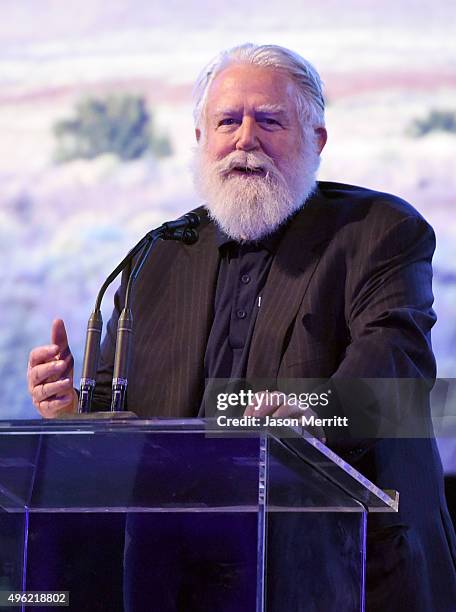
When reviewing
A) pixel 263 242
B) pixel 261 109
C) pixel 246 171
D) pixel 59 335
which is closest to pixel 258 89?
pixel 261 109

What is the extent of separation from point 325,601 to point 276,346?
38.3 inches

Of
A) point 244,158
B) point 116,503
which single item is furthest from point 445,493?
point 116,503

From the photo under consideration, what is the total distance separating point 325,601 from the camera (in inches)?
60.5

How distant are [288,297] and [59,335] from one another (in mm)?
667

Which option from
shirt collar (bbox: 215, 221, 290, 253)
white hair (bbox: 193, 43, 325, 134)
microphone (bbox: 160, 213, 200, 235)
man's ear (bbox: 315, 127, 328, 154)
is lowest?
microphone (bbox: 160, 213, 200, 235)

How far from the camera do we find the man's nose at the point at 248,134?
2725 mm

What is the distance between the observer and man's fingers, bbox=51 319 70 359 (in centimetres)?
207

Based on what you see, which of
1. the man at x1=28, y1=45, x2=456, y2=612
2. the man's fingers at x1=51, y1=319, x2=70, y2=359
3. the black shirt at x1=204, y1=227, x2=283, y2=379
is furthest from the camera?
the black shirt at x1=204, y1=227, x2=283, y2=379

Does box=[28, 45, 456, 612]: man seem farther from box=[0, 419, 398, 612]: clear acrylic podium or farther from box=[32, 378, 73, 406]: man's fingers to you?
box=[0, 419, 398, 612]: clear acrylic podium

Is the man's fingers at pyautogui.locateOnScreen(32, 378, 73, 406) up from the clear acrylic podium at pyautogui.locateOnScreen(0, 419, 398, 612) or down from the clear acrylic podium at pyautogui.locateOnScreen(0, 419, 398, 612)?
up

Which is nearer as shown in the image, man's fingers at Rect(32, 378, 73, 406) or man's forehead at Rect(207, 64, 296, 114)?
man's fingers at Rect(32, 378, 73, 406)

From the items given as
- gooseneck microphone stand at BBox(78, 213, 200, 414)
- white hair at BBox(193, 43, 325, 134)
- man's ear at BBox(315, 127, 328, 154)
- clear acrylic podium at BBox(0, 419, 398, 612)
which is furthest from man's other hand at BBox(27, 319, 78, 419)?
man's ear at BBox(315, 127, 328, 154)

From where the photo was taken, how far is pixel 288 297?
8.26 feet

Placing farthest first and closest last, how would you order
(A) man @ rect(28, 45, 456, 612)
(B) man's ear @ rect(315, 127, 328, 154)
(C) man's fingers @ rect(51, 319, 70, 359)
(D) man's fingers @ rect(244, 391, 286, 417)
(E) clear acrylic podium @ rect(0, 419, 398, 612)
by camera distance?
1. (B) man's ear @ rect(315, 127, 328, 154)
2. (A) man @ rect(28, 45, 456, 612)
3. (C) man's fingers @ rect(51, 319, 70, 359)
4. (D) man's fingers @ rect(244, 391, 286, 417)
5. (E) clear acrylic podium @ rect(0, 419, 398, 612)
